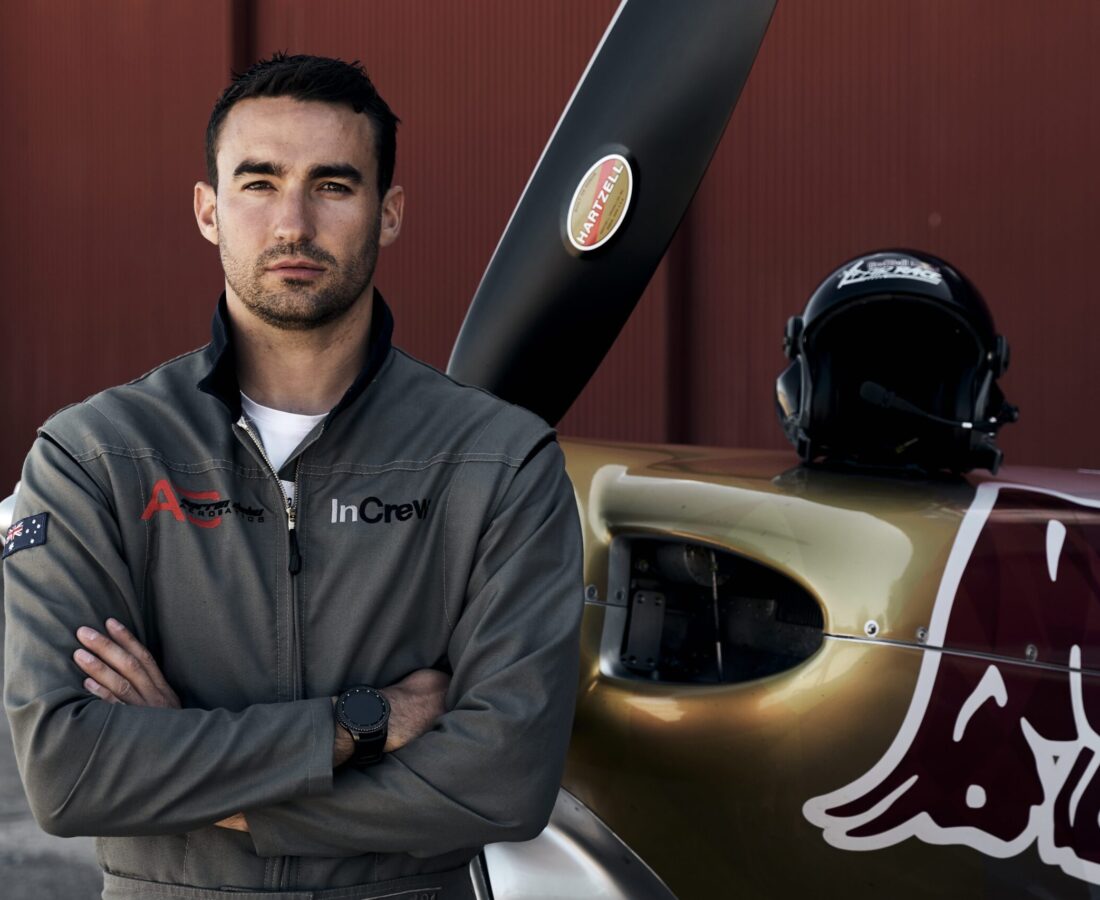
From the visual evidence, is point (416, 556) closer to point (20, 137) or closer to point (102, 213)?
point (102, 213)

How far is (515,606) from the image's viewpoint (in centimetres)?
162

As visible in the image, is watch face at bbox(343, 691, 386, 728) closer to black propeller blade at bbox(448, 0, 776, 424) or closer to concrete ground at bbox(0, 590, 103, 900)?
black propeller blade at bbox(448, 0, 776, 424)

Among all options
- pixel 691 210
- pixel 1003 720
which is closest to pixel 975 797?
pixel 1003 720

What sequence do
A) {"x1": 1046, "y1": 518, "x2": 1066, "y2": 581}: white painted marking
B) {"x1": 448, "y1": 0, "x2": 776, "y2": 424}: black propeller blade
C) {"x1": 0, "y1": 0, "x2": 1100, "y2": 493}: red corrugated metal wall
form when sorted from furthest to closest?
{"x1": 0, "y1": 0, "x2": 1100, "y2": 493}: red corrugated metal wall < {"x1": 448, "y1": 0, "x2": 776, "y2": 424}: black propeller blade < {"x1": 1046, "y1": 518, "x2": 1066, "y2": 581}: white painted marking

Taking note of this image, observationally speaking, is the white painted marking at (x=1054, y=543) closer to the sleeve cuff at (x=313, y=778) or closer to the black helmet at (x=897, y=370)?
the black helmet at (x=897, y=370)

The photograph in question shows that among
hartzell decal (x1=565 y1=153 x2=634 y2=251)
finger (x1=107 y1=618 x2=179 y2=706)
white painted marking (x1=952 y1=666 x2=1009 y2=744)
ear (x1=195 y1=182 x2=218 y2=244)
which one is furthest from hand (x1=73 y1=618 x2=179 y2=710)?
hartzell decal (x1=565 y1=153 x2=634 y2=251)

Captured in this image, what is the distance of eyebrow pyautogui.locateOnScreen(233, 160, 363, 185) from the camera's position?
1722mm

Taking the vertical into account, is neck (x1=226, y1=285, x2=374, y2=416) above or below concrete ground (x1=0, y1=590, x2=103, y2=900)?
above

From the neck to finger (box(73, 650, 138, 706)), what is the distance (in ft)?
1.47

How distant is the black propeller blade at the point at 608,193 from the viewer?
2.46 metres

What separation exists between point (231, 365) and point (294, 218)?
0.23 meters

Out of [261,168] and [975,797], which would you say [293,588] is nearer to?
[261,168]

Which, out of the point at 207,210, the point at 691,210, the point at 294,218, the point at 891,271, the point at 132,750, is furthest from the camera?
the point at 691,210

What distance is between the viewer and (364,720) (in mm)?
1517
